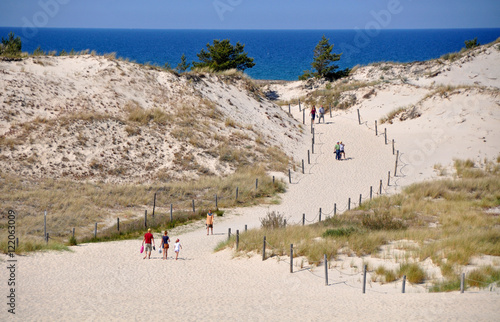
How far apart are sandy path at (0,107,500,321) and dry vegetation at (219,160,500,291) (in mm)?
991

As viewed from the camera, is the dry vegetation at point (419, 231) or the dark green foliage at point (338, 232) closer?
the dry vegetation at point (419, 231)

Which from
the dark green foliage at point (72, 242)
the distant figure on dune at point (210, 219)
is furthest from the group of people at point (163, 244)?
the distant figure on dune at point (210, 219)

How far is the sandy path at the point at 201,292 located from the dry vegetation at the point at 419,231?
0.99 meters

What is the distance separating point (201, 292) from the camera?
16.2m

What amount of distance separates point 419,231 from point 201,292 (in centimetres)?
981

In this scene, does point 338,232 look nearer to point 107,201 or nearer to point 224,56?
point 107,201

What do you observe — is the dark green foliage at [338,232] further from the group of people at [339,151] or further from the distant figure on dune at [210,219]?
the group of people at [339,151]

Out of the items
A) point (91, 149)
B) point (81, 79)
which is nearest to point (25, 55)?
point (81, 79)

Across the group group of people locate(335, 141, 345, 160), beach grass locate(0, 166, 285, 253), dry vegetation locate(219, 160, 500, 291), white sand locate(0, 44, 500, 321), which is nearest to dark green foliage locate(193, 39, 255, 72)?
group of people locate(335, 141, 345, 160)

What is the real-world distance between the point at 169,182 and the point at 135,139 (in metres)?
4.83

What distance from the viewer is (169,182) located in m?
30.8

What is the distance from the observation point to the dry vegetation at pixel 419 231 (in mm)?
16859

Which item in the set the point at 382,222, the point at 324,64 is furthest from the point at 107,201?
the point at 324,64

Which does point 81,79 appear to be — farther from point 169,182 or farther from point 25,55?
point 169,182
